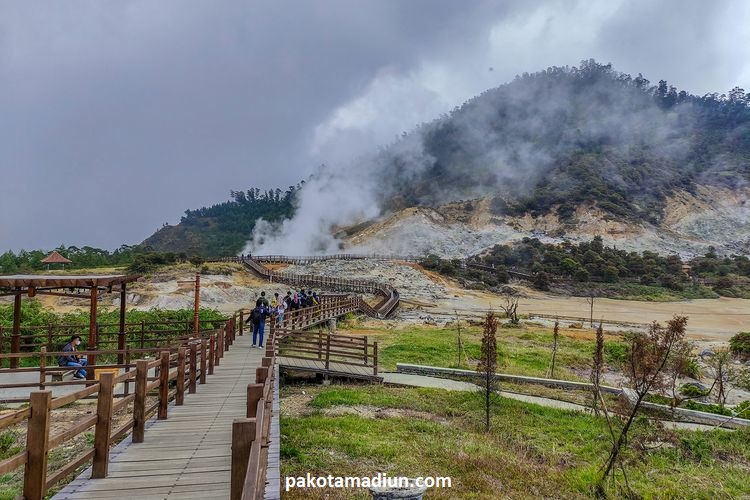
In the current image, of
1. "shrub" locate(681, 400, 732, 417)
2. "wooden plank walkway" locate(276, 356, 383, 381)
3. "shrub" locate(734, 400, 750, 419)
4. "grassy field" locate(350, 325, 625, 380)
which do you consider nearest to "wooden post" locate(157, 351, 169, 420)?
"wooden plank walkway" locate(276, 356, 383, 381)

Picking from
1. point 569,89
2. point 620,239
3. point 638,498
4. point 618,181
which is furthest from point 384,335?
point 569,89

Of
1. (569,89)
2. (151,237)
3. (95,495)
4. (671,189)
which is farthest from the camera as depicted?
(569,89)

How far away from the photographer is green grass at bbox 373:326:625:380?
63.1 feet

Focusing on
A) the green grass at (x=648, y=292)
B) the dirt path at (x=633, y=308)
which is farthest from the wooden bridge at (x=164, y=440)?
the green grass at (x=648, y=292)

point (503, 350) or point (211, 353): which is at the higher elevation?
point (211, 353)

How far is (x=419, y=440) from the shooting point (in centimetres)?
921

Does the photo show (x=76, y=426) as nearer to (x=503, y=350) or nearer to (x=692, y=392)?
(x=692, y=392)

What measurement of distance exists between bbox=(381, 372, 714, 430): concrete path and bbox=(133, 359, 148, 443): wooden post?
9.25m

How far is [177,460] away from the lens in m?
5.84

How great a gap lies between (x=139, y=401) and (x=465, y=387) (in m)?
10.5

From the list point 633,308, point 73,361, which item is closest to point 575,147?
point 633,308

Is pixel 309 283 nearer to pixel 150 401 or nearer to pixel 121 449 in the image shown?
pixel 150 401

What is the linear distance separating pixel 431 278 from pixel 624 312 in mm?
22909

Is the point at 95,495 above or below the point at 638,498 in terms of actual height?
above
